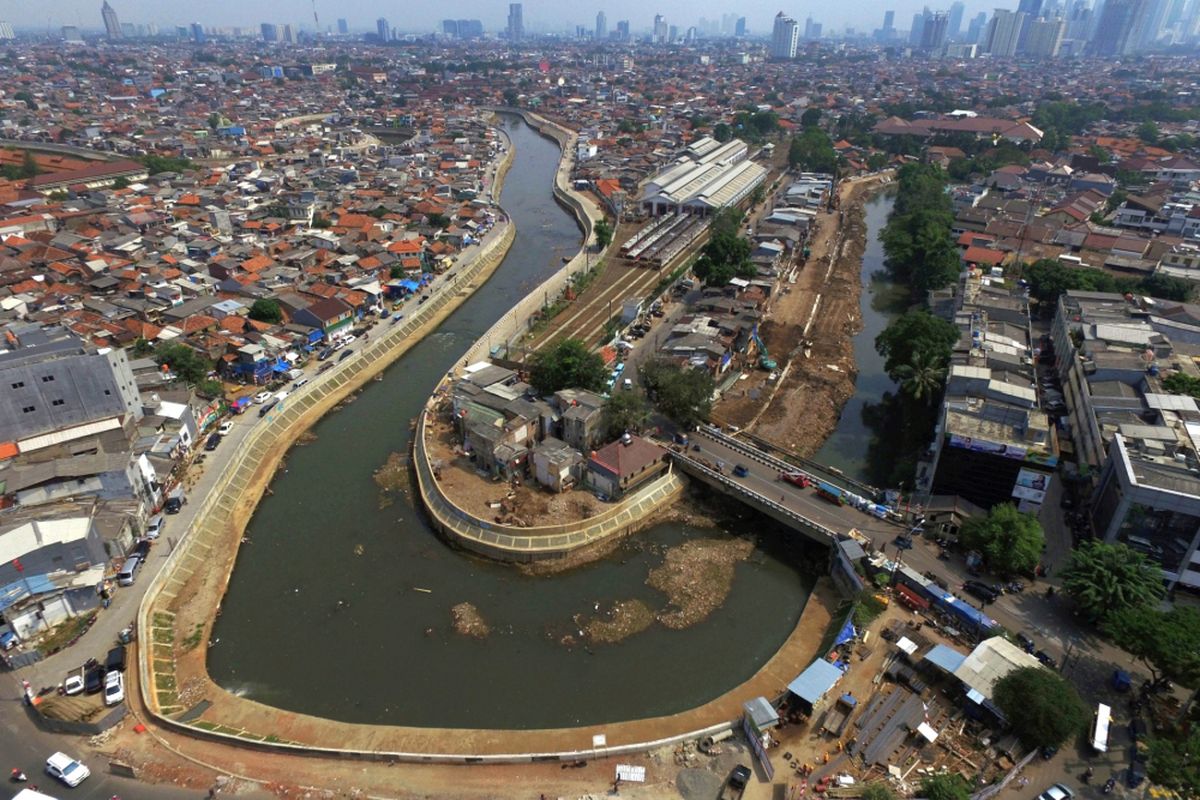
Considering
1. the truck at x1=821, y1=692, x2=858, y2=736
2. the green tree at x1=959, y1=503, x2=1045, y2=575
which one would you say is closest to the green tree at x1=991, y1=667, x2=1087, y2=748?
the truck at x1=821, y1=692, x2=858, y2=736

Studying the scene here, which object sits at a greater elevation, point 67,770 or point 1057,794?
point 1057,794

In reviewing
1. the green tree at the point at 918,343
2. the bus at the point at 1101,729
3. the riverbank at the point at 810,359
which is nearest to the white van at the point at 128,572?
the riverbank at the point at 810,359

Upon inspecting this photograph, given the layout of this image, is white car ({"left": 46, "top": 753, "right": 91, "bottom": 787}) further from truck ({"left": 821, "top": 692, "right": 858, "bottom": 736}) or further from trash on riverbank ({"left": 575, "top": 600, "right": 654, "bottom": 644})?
truck ({"left": 821, "top": 692, "right": 858, "bottom": 736})

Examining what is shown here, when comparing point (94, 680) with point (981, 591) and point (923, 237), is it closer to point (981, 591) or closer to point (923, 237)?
point (981, 591)

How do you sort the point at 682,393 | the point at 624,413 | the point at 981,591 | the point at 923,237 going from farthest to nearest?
1. the point at 923,237
2. the point at 682,393
3. the point at 624,413
4. the point at 981,591

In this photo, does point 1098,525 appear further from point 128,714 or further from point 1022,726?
point 128,714

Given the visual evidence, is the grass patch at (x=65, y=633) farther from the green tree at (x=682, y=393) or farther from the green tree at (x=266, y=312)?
the green tree at (x=682, y=393)

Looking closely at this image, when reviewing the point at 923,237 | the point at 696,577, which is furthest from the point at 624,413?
the point at 923,237

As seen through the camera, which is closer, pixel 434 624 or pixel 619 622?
pixel 434 624
